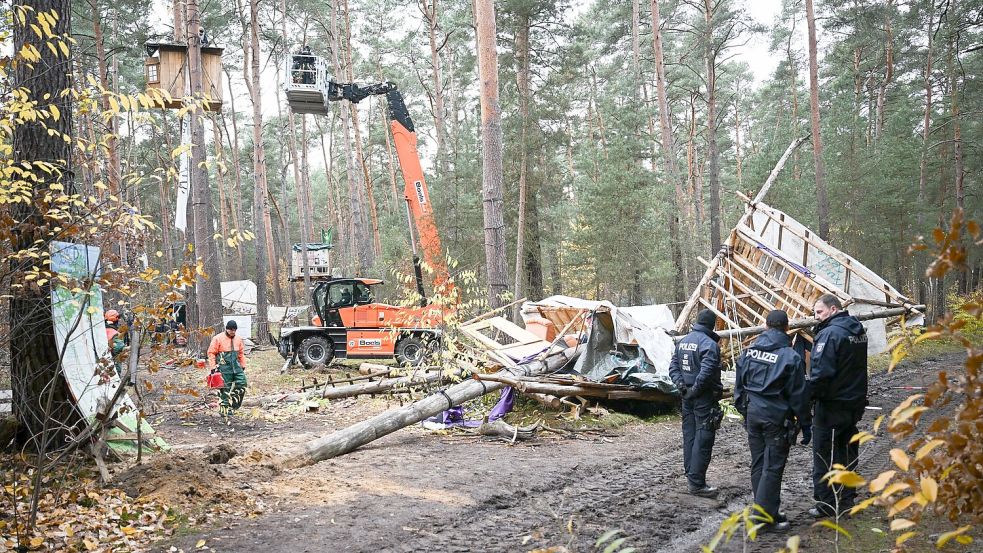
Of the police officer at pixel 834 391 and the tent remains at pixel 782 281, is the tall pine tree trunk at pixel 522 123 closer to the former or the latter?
the tent remains at pixel 782 281

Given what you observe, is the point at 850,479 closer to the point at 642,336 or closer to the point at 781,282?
the point at 642,336

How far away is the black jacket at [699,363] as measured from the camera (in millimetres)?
6273

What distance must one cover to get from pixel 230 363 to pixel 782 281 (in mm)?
10288

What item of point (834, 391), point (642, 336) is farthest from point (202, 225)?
point (834, 391)

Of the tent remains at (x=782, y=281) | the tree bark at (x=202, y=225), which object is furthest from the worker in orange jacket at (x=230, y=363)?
the tent remains at (x=782, y=281)

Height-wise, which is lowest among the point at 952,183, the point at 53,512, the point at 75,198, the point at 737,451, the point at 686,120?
the point at 737,451

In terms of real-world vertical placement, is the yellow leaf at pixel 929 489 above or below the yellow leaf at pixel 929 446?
below

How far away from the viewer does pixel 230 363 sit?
1088 centimetres

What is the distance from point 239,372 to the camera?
10.9 meters

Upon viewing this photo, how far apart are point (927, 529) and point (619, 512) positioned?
2348mm

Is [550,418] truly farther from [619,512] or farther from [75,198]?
[75,198]

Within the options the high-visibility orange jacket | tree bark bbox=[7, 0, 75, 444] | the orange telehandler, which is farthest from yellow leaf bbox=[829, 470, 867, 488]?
the orange telehandler

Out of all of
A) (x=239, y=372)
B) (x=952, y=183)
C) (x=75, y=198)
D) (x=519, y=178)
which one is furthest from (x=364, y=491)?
(x=952, y=183)

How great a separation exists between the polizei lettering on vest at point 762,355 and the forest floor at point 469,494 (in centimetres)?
137
